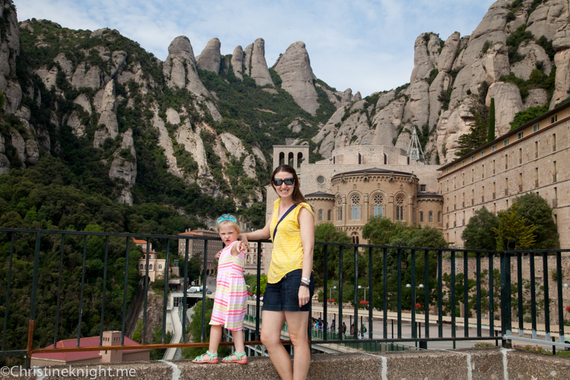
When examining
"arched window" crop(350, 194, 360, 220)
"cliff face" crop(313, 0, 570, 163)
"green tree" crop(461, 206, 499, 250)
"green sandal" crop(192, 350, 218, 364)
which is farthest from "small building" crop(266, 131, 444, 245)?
"green sandal" crop(192, 350, 218, 364)

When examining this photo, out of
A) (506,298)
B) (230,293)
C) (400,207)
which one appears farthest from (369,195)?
(230,293)

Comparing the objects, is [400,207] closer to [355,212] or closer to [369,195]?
[369,195]

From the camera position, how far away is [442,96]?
91.1 m

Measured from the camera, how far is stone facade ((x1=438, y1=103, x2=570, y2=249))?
3697 cm

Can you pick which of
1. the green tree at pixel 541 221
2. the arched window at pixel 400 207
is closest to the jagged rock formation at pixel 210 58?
the arched window at pixel 400 207

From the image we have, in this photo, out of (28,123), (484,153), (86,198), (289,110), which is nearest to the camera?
(484,153)

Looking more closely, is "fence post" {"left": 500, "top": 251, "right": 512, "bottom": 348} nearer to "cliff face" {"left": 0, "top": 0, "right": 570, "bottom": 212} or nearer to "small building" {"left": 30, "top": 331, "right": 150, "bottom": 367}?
"small building" {"left": 30, "top": 331, "right": 150, "bottom": 367}

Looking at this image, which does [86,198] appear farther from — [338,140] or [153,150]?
[338,140]

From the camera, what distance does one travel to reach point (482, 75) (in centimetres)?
7631

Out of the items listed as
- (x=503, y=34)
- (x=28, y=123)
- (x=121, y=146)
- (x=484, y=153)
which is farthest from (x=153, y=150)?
(x=484, y=153)

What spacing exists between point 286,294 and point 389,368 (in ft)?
4.96

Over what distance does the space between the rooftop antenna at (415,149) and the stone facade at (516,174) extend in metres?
26.0

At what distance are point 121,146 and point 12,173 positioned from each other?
46.7 meters

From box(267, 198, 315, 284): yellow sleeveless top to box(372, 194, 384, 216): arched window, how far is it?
5331 cm
